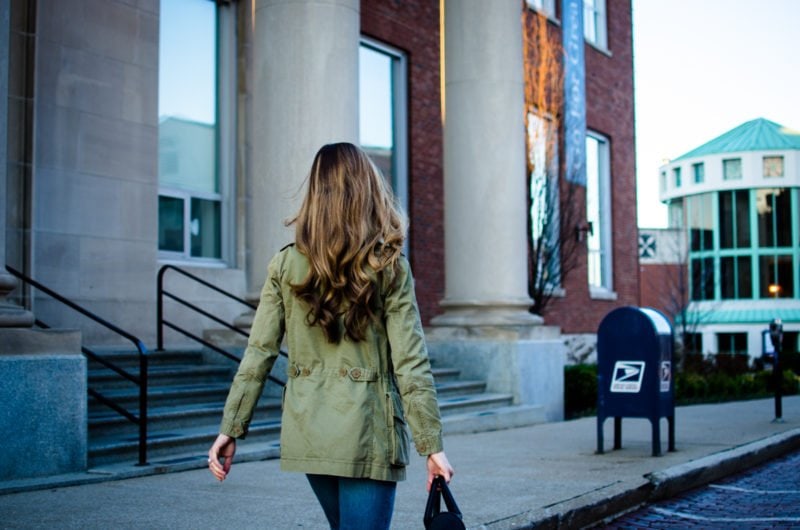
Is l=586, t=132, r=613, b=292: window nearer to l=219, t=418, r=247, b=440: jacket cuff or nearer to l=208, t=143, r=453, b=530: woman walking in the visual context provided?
l=208, t=143, r=453, b=530: woman walking

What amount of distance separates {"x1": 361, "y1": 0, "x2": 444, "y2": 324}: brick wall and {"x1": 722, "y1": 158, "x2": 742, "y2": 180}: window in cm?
5732

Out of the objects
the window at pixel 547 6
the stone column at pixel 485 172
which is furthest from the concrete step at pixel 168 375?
the window at pixel 547 6

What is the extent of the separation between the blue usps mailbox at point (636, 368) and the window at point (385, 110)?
308 inches

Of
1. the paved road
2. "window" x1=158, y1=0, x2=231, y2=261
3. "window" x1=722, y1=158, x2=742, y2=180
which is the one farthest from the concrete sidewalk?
"window" x1=722, y1=158, x2=742, y2=180

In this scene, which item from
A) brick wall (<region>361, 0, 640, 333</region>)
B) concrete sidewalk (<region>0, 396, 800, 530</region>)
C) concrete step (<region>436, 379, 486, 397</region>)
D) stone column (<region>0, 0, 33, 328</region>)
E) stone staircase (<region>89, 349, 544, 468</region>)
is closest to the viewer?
concrete sidewalk (<region>0, 396, 800, 530</region>)

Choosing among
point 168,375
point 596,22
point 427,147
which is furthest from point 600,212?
point 168,375

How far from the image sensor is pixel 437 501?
3.16m

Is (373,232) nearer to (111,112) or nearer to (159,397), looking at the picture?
(159,397)

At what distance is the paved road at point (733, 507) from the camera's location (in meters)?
6.64

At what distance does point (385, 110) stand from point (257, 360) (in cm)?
1413

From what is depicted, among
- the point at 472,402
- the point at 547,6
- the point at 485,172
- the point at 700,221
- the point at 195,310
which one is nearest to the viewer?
the point at 195,310

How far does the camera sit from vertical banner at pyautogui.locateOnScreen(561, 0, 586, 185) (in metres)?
19.0

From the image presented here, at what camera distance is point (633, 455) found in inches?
364

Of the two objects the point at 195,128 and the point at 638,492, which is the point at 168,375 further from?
the point at 638,492
